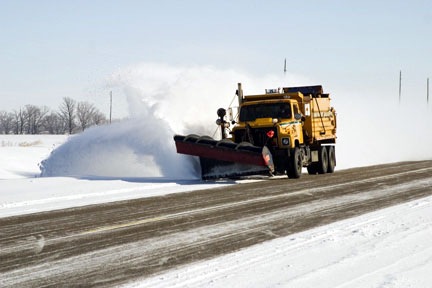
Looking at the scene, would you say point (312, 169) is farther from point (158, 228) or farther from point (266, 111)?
point (158, 228)

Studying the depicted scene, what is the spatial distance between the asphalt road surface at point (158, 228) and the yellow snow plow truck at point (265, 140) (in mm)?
1825

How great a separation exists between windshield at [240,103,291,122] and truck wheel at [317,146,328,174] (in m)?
2.75

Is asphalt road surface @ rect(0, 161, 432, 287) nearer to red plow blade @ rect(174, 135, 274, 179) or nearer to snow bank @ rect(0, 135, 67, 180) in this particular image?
red plow blade @ rect(174, 135, 274, 179)

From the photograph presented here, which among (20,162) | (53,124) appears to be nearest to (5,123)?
(53,124)

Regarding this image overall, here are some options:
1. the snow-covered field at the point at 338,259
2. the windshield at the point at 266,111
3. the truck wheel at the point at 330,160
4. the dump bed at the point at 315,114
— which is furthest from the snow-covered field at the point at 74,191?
the truck wheel at the point at 330,160

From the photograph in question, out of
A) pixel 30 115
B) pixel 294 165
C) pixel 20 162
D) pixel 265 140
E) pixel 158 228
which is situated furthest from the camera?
pixel 30 115

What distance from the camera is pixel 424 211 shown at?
9242 millimetres

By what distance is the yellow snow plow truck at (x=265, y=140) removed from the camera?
1541 cm

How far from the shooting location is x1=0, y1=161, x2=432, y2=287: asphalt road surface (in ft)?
19.1

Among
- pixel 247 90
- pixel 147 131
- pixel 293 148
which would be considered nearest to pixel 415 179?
pixel 293 148

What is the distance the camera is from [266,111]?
16828 millimetres

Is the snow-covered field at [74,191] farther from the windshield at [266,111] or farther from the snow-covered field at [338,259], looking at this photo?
the windshield at [266,111]

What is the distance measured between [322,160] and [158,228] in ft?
38.2

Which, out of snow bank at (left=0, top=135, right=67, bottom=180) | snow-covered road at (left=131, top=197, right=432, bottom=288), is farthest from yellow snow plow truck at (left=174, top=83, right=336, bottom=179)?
snow bank at (left=0, top=135, right=67, bottom=180)
